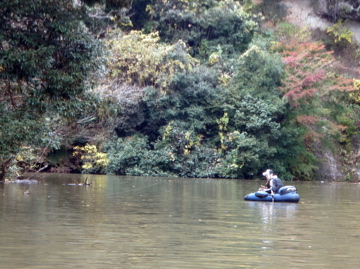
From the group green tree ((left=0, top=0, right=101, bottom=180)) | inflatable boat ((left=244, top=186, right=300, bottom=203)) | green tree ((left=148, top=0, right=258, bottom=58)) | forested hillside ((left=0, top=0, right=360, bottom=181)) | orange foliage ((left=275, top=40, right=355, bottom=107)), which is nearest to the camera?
green tree ((left=0, top=0, right=101, bottom=180))

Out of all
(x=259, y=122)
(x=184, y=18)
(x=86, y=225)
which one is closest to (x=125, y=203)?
(x=86, y=225)

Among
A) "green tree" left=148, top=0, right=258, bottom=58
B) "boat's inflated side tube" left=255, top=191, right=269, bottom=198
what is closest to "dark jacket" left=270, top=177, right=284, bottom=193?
"boat's inflated side tube" left=255, top=191, right=269, bottom=198

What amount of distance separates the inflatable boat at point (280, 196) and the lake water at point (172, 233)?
0.35 m

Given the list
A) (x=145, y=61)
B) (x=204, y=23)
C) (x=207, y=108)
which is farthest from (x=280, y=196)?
(x=204, y=23)

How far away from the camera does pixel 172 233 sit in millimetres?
11641

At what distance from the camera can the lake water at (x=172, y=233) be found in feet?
29.3

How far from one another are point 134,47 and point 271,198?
61.0 ft

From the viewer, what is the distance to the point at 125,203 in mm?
18094

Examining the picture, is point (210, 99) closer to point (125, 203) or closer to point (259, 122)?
point (259, 122)

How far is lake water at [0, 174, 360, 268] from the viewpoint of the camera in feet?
29.3

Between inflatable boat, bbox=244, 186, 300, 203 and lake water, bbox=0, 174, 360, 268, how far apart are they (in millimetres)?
345

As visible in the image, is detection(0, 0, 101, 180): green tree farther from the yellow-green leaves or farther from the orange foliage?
the orange foliage

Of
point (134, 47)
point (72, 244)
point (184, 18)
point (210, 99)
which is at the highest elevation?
point (184, 18)

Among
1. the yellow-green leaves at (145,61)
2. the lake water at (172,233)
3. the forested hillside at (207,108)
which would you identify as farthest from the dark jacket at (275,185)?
the yellow-green leaves at (145,61)
